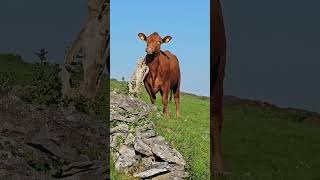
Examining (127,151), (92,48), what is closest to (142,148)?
(127,151)

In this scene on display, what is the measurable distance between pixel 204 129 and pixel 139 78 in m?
3.04

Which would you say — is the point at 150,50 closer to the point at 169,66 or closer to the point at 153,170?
the point at 169,66

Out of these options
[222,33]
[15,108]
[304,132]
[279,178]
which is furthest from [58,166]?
[304,132]

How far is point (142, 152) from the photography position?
45.8 ft

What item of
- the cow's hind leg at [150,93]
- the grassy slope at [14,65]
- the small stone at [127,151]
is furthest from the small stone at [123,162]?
the grassy slope at [14,65]

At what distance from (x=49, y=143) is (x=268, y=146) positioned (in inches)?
433

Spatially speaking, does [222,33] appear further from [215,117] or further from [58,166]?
[58,166]

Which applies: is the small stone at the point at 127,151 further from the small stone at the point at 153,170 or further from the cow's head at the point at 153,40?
the cow's head at the point at 153,40

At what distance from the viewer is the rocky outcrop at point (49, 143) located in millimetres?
12633

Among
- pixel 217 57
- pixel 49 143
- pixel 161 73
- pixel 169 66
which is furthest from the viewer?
pixel 161 73

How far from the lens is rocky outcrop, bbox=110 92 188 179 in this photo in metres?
13.4

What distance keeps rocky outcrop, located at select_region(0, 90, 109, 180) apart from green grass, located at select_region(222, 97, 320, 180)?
380cm

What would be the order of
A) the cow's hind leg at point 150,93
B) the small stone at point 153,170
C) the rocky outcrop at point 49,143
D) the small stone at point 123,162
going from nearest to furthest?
Answer: the rocky outcrop at point 49,143 < the small stone at point 153,170 < the small stone at point 123,162 < the cow's hind leg at point 150,93

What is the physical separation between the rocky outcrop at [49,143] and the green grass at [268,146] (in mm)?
3802
